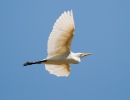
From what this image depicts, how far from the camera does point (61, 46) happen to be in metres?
15.1

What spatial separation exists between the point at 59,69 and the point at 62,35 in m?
1.80

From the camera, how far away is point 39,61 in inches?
597

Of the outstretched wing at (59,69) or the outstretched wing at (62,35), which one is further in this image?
the outstretched wing at (59,69)

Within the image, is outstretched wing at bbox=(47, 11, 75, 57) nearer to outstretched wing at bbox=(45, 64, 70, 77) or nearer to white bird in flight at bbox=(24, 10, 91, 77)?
white bird in flight at bbox=(24, 10, 91, 77)

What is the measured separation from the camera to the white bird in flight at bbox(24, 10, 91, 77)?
14367mm

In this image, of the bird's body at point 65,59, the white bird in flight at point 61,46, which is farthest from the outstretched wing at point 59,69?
the bird's body at point 65,59

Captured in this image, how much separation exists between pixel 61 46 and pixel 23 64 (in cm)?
147

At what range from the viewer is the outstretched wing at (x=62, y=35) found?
14.3 metres

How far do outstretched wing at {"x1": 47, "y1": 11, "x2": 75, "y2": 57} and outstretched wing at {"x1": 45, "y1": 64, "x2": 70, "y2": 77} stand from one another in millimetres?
952

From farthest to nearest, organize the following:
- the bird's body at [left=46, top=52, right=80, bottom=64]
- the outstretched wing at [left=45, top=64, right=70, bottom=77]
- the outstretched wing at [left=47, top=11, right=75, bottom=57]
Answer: the outstretched wing at [left=45, top=64, right=70, bottom=77] < the bird's body at [left=46, top=52, right=80, bottom=64] < the outstretched wing at [left=47, top=11, right=75, bottom=57]

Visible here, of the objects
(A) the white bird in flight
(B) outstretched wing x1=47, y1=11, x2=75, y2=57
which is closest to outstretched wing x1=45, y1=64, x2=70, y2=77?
(A) the white bird in flight

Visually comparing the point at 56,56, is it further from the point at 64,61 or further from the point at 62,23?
the point at 62,23

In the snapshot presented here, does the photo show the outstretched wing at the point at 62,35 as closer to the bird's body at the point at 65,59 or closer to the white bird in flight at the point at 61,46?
the white bird in flight at the point at 61,46

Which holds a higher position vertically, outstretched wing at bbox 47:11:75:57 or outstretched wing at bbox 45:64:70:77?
outstretched wing at bbox 47:11:75:57
